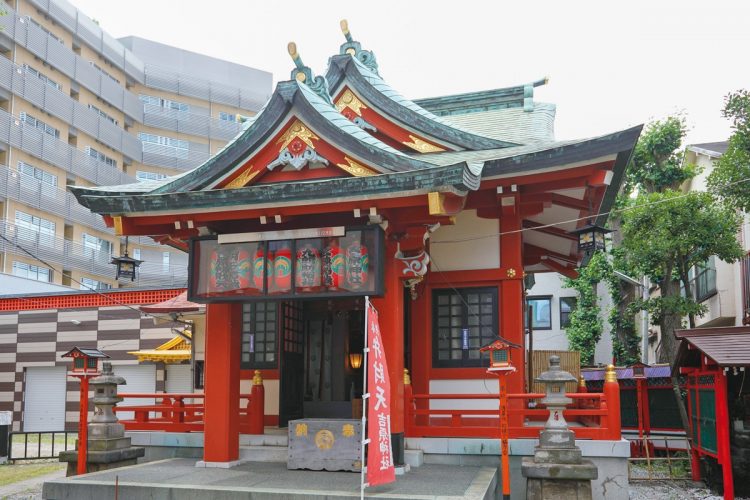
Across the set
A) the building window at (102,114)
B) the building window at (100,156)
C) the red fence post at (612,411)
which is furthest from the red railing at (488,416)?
the building window at (102,114)

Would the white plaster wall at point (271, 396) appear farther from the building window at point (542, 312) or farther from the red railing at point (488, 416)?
the building window at point (542, 312)

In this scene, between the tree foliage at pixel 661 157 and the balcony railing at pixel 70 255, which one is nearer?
the tree foliage at pixel 661 157

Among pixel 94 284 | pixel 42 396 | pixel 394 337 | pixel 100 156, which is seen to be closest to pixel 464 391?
pixel 394 337

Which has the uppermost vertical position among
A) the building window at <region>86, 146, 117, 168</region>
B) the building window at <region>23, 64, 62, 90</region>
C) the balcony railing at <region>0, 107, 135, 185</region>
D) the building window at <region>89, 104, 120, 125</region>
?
the building window at <region>23, 64, 62, 90</region>

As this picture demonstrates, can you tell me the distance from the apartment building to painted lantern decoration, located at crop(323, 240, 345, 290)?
1151 inches

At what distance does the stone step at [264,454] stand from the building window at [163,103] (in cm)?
4885

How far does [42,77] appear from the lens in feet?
156

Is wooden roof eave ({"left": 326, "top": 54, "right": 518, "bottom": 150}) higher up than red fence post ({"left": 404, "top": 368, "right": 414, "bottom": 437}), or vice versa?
wooden roof eave ({"left": 326, "top": 54, "right": 518, "bottom": 150})

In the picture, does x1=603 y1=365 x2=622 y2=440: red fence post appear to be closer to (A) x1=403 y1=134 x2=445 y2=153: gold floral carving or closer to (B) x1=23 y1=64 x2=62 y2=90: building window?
(A) x1=403 y1=134 x2=445 y2=153: gold floral carving

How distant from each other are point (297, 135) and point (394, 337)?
13.7 ft

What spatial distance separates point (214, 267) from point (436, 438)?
532 centimetres

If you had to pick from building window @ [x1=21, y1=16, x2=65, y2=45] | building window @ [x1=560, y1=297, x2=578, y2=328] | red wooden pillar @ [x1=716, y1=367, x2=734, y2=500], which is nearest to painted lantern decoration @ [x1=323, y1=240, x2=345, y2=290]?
red wooden pillar @ [x1=716, y1=367, x2=734, y2=500]

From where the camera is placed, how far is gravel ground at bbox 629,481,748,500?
52.3 ft

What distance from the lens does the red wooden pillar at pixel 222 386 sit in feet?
46.3
